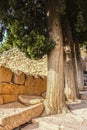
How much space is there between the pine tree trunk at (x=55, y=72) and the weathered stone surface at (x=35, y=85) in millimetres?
1009

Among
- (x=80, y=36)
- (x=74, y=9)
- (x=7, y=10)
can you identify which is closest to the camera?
(x=7, y=10)

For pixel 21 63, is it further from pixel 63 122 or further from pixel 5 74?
pixel 63 122

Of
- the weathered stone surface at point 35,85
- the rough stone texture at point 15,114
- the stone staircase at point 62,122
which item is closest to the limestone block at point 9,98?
the rough stone texture at point 15,114

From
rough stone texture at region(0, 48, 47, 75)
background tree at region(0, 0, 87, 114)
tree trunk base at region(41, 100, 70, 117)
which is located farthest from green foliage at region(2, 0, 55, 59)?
rough stone texture at region(0, 48, 47, 75)

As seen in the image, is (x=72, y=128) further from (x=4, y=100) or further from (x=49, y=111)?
(x=4, y=100)

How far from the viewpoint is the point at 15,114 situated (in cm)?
411

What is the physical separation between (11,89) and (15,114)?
3.68 feet

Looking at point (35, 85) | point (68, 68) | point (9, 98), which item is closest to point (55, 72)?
point (9, 98)

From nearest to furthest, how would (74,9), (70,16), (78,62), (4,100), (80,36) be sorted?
(4,100), (74,9), (70,16), (80,36), (78,62)

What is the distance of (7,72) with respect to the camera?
16.6ft

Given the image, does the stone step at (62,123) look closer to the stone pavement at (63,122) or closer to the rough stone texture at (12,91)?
the stone pavement at (63,122)

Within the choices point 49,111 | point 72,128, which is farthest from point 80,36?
point 72,128

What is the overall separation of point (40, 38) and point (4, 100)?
5.21 ft

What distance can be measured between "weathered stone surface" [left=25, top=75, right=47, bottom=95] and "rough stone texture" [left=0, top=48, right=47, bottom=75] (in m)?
5.78
